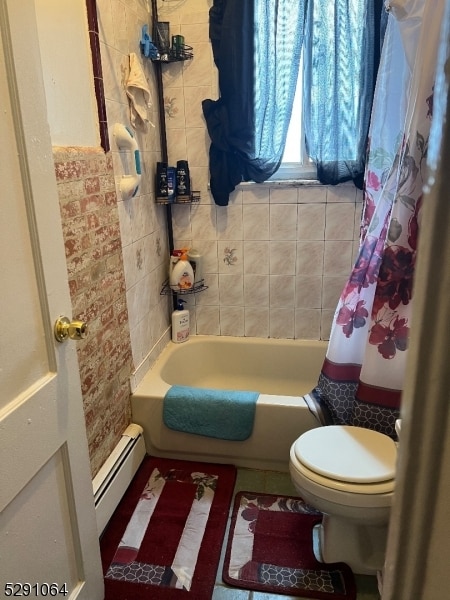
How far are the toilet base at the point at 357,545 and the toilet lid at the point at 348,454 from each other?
22 centimetres

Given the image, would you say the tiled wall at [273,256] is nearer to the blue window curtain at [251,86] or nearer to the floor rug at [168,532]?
the blue window curtain at [251,86]

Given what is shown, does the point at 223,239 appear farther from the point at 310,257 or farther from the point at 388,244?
the point at 388,244

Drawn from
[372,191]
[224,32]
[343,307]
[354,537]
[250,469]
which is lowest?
[250,469]

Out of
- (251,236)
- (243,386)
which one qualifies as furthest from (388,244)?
(243,386)

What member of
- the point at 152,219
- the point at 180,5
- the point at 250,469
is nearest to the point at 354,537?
the point at 250,469

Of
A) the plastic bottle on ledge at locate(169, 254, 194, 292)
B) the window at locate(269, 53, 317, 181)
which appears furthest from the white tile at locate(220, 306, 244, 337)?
the window at locate(269, 53, 317, 181)

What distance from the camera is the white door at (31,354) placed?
0.91m

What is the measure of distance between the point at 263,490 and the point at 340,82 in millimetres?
1898

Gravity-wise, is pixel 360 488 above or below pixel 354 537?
above

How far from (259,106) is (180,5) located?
62 centimetres

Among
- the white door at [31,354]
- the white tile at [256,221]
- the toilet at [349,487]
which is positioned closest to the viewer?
the white door at [31,354]

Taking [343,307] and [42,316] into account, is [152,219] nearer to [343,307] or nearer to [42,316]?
[343,307]

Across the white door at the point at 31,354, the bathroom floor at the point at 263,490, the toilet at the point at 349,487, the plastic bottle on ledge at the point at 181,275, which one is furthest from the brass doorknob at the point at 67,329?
the plastic bottle on ledge at the point at 181,275

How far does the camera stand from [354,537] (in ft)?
5.15
